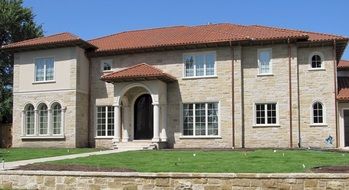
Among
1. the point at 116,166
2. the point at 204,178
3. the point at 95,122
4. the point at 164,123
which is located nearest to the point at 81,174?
the point at 116,166

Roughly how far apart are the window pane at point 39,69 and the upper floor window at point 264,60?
13.7 m

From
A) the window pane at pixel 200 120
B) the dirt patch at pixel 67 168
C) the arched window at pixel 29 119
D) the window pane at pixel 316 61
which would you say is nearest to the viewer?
the dirt patch at pixel 67 168

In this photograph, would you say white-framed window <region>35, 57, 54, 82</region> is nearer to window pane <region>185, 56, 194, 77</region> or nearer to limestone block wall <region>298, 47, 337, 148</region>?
window pane <region>185, 56, 194, 77</region>

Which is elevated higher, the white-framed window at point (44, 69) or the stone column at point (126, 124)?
the white-framed window at point (44, 69)

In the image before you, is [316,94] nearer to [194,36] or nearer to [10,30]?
[194,36]

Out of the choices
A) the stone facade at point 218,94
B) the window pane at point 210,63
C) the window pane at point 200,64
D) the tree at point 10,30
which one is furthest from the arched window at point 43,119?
the tree at point 10,30

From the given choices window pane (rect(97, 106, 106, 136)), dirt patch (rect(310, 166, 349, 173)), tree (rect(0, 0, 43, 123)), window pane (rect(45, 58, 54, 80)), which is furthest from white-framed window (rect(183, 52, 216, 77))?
tree (rect(0, 0, 43, 123))

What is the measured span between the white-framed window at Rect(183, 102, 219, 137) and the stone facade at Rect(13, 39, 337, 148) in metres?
0.32

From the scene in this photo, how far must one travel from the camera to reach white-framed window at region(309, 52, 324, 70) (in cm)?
2680

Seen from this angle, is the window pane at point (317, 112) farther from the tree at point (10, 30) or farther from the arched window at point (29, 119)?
the tree at point (10, 30)

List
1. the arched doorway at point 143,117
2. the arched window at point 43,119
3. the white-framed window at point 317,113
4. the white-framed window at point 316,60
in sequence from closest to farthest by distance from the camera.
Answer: the white-framed window at point 317,113 < the white-framed window at point 316,60 < the arched doorway at point 143,117 < the arched window at point 43,119

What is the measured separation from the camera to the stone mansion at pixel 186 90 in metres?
26.6

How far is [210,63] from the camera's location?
28047 mm

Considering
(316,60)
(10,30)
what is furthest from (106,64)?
(10,30)
